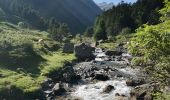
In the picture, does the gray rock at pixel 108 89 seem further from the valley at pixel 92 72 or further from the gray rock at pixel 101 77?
the gray rock at pixel 101 77

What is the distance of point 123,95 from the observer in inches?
2012

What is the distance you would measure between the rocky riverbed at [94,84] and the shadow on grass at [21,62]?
194 inches

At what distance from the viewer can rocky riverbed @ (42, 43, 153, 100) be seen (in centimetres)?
5116

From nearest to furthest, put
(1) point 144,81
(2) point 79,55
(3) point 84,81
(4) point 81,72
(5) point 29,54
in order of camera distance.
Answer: (1) point 144,81
(3) point 84,81
(4) point 81,72
(5) point 29,54
(2) point 79,55

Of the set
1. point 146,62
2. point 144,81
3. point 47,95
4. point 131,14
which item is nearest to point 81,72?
point 144,81

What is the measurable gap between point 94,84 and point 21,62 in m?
18.7

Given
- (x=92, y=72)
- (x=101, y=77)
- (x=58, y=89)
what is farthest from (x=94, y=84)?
(x=92, y=72)

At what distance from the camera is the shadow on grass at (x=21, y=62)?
66069mm

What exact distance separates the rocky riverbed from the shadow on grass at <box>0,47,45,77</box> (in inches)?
194

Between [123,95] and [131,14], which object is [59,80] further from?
[131,14]

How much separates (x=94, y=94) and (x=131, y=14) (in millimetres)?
129423

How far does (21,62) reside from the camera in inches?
2810

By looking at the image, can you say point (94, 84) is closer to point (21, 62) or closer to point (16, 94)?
point (16, 94)

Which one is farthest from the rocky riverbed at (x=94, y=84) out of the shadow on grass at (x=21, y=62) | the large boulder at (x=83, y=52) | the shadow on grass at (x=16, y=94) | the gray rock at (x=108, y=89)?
the large boulder at (x=83, y=52)
